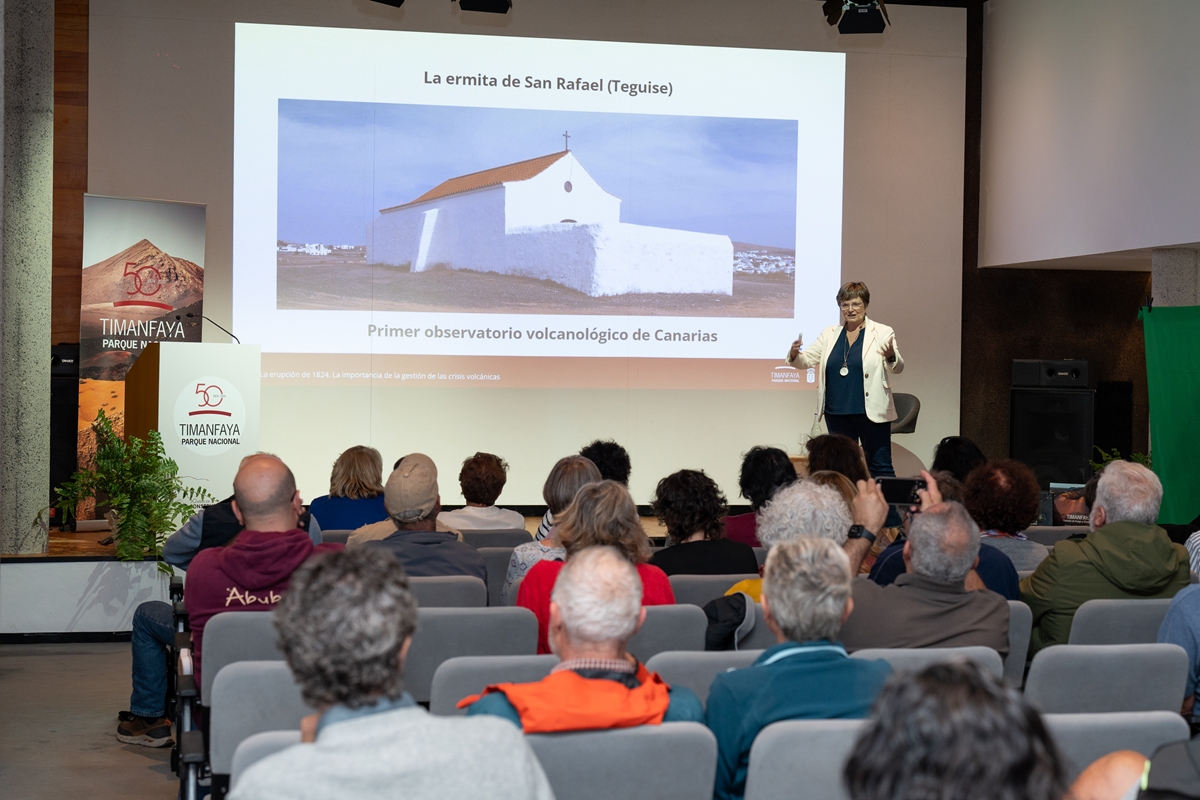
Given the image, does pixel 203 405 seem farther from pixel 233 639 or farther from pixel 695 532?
pixel 233 639

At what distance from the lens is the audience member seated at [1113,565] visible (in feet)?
9.57

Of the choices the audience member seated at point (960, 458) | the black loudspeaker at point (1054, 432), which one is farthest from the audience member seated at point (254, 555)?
the black loudspeaker at point (1054, 432)

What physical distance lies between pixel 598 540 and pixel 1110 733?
1421 millimetres

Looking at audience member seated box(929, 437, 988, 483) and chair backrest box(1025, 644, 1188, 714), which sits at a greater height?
audience member seated box(929, 437, 988, 483)

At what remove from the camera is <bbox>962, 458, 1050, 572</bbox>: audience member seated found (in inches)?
140

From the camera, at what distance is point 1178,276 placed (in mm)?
7102

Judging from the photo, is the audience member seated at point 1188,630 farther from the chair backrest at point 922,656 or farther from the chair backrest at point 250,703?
the chair backrest at point 250,703

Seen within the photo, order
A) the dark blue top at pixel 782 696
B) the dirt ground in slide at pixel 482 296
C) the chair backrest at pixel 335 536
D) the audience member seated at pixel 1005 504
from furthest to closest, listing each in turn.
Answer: the dirt ground in slide at pixel 482 296 → the chair backrest at pixel 335 536 → the audience member seated at pixel 1005 504 → the dark blue top at pixel 782 696

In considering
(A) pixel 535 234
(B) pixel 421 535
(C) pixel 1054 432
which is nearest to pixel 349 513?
(B) pixel 421 535

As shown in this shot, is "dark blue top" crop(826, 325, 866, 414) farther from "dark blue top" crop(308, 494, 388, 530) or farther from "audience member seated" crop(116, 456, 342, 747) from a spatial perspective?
"audience member seated" crop(116, 456, 342, 747)

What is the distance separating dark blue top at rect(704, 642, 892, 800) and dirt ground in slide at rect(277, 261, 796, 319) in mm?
6389

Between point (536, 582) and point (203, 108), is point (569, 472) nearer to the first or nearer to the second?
point (536, 582)

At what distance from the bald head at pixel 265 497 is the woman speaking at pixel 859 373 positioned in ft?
12.5

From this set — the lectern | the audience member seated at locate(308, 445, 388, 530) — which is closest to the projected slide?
the lectern
